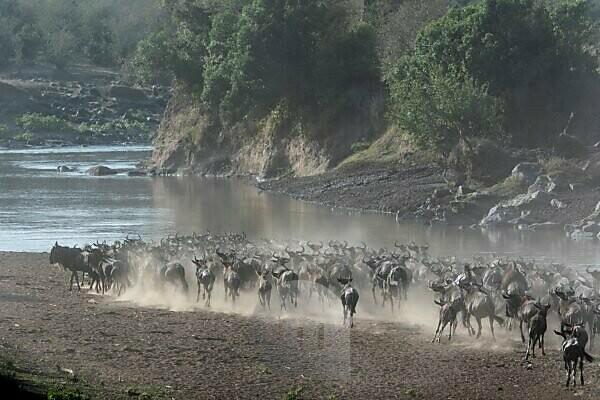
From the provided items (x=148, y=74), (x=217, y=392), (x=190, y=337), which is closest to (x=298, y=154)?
(x=148, y=74)

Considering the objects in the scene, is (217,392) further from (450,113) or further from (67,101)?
(67,101)

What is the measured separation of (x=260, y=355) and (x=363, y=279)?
8139mm

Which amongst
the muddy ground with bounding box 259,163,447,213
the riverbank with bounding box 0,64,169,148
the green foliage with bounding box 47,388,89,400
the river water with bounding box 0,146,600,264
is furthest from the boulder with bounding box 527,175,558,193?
the riverbank with bounding box 0,64,169,148

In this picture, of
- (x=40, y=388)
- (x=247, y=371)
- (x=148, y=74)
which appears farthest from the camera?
(x=148, y=74)

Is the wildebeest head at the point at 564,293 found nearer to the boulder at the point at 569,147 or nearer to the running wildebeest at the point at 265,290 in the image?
the running wildebeest at the point at 265,290

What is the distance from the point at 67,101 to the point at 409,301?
10771cm

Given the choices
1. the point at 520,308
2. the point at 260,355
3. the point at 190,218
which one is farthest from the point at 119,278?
the point at 190,218

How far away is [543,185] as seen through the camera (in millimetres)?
52750

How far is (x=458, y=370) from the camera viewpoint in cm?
2198

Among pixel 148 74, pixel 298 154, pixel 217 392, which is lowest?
pixel 217 392

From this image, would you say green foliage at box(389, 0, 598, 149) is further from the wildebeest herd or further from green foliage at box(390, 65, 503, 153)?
the wildebeest herd

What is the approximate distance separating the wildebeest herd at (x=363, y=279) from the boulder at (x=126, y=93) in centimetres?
10180

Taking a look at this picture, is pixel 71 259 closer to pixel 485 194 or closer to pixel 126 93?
pixel 485 194

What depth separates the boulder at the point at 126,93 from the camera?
13725 centimetres
